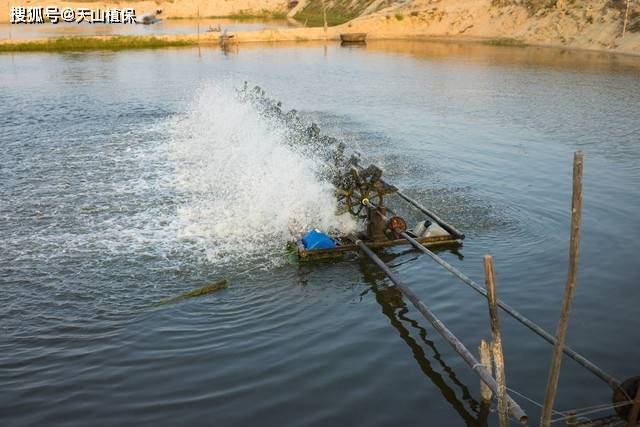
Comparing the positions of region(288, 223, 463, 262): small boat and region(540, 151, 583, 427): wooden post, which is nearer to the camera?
region(540, 151, 583, 427): wooden post

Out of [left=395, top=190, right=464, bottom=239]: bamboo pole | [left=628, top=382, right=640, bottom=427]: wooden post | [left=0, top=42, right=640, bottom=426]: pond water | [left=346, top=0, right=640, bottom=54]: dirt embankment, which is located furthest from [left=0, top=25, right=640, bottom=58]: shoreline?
[left=628, top=382, right=640, bottom=427]: wooden post

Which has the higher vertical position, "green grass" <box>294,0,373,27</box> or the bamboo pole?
"green grass" <box>294,0,373,27</box>

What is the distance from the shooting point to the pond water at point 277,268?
862 cm

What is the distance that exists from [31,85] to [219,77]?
13.6m

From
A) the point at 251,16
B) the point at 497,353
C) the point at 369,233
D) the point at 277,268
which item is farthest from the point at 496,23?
the point at 251,16

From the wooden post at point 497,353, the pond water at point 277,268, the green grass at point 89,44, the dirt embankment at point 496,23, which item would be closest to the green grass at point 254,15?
the dirt embankment at point 496,23

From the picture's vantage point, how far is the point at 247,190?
18.1 meters

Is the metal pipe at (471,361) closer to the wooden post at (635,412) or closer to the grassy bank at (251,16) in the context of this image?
the wooden post at (635,412)

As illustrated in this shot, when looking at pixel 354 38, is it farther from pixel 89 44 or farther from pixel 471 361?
pixel 471 361

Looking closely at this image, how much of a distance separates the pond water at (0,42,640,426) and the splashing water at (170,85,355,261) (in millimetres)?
91

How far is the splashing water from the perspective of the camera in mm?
14766

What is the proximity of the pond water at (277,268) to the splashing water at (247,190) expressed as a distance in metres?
0.09

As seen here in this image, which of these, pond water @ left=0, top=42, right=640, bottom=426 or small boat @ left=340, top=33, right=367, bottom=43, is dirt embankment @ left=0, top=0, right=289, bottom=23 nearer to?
small boat @ left=340, top=33, right=367, bottom=43

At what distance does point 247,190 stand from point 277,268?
220 inches
